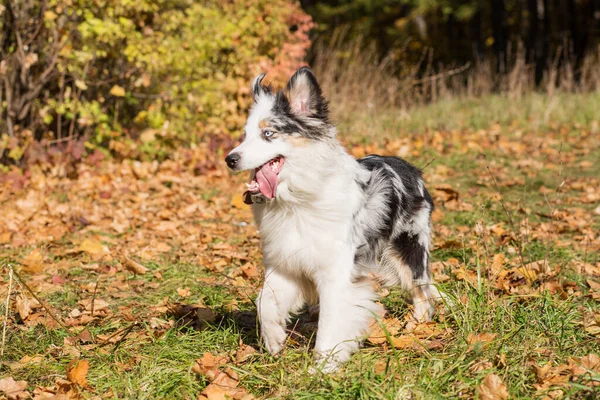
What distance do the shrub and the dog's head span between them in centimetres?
557

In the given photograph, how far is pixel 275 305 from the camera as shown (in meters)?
3.40

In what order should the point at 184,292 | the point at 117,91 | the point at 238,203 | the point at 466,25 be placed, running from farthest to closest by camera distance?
1. the point at 466,25
2. the point at 117,91
3. the point at 238,203
4. the point at 184,292

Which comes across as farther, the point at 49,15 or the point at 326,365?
the point at 49,15

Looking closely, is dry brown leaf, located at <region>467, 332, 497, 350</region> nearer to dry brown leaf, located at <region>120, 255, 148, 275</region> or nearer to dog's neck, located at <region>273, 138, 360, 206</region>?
dog's neck, located at <region>273, 138, 360, 206</region>

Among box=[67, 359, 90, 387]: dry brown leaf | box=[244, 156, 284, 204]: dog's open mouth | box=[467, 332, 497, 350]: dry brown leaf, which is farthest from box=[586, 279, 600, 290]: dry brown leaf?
box=[67, 359, 90, 387]: dry brown leaf

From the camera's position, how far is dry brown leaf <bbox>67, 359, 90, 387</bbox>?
3.06 meters

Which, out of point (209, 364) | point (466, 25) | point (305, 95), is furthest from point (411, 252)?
point (466, 25)

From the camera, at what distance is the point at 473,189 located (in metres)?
7.49

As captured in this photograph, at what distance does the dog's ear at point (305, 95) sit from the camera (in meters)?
3.45

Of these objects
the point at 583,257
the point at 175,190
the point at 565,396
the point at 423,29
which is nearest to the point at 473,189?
the point at 583,257

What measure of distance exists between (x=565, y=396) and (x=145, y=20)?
8348 millimetres

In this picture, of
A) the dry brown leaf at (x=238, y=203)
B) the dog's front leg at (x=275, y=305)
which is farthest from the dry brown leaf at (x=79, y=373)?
the dry brown leaf at (x=238, y=203)

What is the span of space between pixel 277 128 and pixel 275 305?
95 cm

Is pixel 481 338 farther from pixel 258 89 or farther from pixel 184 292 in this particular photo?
pixel 184 292
